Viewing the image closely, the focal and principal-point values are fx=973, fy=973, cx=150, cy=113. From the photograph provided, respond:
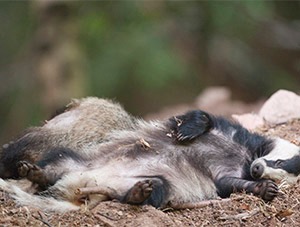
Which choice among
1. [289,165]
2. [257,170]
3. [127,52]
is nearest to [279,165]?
[289,165]

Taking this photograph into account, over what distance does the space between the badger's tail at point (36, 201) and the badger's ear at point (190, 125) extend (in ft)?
3.58

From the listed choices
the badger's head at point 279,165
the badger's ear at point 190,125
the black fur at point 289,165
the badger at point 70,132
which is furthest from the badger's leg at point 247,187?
the badger at point 70,132

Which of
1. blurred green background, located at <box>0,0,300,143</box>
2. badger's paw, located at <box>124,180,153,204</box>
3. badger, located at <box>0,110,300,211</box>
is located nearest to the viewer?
badger's paw, located at <box>124,180,153,204</box>

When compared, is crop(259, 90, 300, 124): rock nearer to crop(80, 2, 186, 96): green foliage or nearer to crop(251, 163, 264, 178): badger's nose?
crop(251, 163, 264, 178): badger's nose

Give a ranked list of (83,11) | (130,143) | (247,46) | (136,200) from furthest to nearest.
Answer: (247,46)
(83,11)
(130,143)
(136,200)

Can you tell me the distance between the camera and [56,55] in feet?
45.4

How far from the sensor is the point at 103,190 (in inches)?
248

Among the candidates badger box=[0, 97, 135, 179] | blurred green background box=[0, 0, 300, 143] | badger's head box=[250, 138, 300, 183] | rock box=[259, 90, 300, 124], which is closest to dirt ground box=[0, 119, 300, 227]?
badger's head box=[250, 138, 300, 183]

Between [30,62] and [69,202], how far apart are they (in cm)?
878

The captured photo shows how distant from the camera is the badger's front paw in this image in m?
6.46

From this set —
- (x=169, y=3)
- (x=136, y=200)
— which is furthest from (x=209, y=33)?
(x=136, y=200)

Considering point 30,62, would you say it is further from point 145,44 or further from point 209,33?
point 209,33

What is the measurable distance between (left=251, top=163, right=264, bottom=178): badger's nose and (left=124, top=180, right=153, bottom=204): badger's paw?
0.86 meters

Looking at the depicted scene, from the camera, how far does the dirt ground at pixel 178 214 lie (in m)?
6.02
